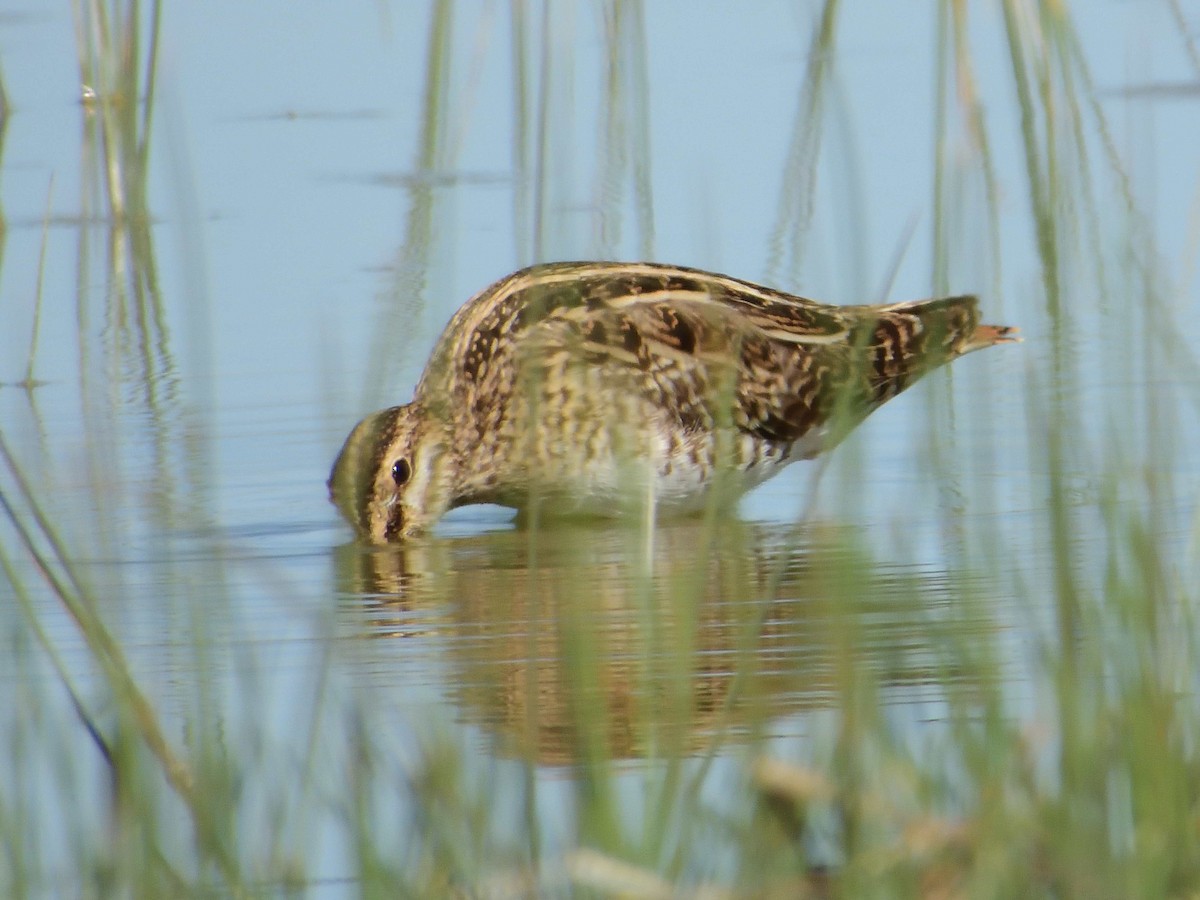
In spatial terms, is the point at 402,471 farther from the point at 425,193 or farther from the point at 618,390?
the point at 425,193

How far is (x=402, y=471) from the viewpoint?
7.16m

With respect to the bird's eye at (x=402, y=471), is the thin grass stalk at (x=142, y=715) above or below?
below

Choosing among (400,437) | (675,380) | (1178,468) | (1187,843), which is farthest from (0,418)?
(1187,843)

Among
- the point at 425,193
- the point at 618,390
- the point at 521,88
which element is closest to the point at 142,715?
the point at 521,88

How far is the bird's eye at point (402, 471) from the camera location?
713 cm

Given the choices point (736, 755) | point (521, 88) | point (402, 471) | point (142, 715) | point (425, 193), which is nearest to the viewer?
point (142, 715)

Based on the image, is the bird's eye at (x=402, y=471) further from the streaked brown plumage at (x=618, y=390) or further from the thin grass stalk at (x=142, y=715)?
the thin grass stalk at (x=142, y=715)

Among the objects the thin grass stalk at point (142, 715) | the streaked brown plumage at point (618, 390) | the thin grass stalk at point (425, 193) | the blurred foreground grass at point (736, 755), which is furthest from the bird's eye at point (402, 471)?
the thin grass stalk at point (142, 715)

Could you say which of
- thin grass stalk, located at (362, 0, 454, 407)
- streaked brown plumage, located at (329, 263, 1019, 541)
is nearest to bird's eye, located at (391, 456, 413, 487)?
streaked brown plumage, located at (329, 263, 1019, 541)

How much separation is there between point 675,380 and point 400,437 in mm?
838

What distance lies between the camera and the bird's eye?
23.4 feet

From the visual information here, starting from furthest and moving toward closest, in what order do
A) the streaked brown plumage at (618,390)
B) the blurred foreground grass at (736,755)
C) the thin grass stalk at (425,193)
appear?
the streaked brown plumage at (618,390)
the thin grass stalk at (425,193)
the blurred foreground grass at (736,755)

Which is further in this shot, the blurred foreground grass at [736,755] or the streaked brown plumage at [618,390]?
the streaked brown plumage at [618,390]

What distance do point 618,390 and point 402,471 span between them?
680 millimetres
